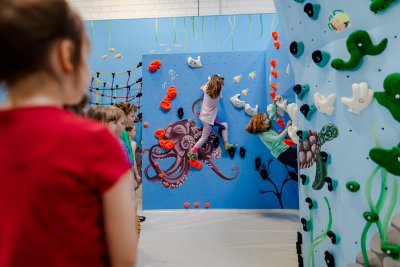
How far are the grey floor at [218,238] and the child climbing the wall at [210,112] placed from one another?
31.3 inches

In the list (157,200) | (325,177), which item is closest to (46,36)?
(325,177)

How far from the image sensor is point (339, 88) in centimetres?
164

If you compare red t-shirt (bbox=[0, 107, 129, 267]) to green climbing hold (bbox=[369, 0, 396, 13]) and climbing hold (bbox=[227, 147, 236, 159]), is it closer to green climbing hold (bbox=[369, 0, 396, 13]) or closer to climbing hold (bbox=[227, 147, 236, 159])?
green climbing hold (bbox=[369, 0, 396, 13])

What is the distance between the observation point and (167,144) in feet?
13.8

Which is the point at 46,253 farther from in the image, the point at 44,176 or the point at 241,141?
the point at 241,141

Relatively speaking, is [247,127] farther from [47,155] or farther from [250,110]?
[47,155]

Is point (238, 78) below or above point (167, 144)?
above

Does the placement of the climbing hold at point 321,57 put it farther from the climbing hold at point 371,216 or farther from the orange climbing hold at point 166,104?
the orange climbing hold at point 166,104

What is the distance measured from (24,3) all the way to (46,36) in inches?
2.2

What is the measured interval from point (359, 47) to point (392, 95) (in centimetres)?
26

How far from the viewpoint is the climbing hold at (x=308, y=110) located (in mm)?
1848

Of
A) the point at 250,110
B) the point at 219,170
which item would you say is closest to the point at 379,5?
the point at 250,110

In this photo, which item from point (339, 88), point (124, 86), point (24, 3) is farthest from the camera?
point (124, 86)

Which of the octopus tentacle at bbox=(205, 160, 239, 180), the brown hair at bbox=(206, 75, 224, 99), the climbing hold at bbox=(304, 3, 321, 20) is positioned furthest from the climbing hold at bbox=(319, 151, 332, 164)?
the octopus tentacle at bbox=(205, 160, 239, 180)
